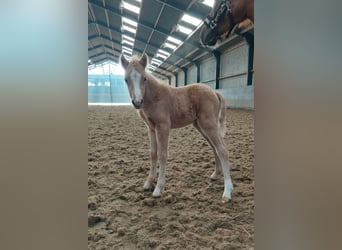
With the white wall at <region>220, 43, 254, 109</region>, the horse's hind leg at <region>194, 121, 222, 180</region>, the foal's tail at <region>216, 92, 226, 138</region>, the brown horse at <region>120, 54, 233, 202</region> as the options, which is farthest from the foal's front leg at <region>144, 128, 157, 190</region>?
the white wall at <region>220, 43, 254, 109</region>

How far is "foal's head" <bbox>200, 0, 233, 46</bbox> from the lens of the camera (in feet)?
3.32

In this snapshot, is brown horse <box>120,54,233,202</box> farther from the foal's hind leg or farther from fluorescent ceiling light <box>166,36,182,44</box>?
fluorescent ceiling light <box>166,36,182,44</box>

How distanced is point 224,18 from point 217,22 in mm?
56

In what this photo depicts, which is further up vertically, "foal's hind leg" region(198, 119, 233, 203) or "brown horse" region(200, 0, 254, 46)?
"brown horse" region(200, 0, 254, 46)

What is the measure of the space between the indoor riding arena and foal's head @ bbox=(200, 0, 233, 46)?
3 centimetres

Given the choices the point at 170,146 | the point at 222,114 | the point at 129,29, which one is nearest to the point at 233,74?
the point at 222,114

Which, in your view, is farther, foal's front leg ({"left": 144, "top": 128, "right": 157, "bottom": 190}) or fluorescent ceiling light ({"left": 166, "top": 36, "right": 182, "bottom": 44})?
foal's front leg ({"left": 144, "top": 128, "right": 157, "bottom": 190})

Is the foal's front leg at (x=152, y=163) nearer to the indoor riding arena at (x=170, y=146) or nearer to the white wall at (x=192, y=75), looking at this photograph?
the indoor riding arena at (x=170, y=146)
